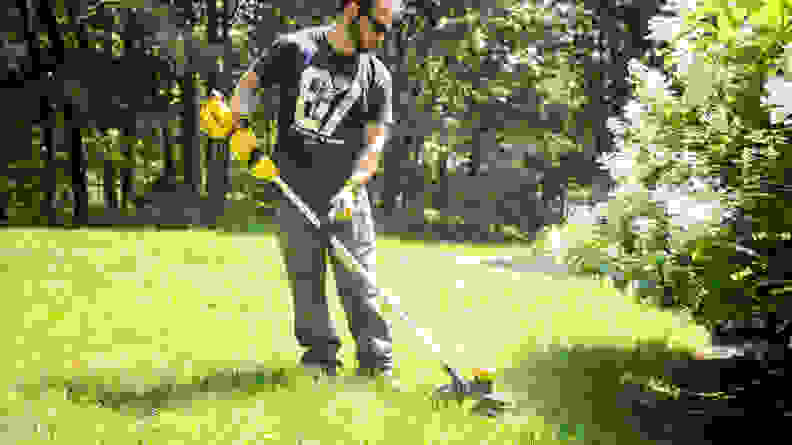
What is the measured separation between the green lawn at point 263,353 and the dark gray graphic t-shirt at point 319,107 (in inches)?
50.5

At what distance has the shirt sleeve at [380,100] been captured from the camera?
3.78 m

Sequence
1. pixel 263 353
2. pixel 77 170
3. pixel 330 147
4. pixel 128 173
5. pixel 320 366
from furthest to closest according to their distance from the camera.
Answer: pixel 128 173 < pixel 77 170 < pixel 263 353 < pixel 320 366 < pixel 330 147

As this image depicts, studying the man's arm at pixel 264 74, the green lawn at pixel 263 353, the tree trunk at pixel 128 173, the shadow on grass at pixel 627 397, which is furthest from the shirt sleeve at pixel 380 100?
the tree trunk at pixel 128 173

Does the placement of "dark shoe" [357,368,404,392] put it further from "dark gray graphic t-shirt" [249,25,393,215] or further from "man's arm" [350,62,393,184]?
"man's arm" [350,62,393,184]

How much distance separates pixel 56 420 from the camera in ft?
9.82

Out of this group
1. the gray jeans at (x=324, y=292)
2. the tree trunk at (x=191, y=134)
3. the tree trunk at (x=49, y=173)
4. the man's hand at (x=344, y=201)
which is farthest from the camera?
the tree trunk at (x=49, y=173)

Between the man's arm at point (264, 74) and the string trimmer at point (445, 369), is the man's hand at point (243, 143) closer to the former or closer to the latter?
the string trimmer at point (445, 369)

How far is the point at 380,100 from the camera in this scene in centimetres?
381

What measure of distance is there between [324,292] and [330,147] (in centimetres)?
93

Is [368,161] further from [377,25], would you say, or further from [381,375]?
[381,375]

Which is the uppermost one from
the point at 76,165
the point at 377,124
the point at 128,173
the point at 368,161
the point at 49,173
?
the point at 377,124

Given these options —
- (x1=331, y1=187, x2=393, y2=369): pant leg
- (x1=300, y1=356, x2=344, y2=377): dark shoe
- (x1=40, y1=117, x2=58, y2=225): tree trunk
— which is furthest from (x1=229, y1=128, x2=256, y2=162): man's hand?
(x1=40, y1=117, x2=58, y2=225): tree trunk

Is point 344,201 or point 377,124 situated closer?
point 344,201

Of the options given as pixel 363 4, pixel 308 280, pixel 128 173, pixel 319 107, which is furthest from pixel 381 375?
pixel 128 173
